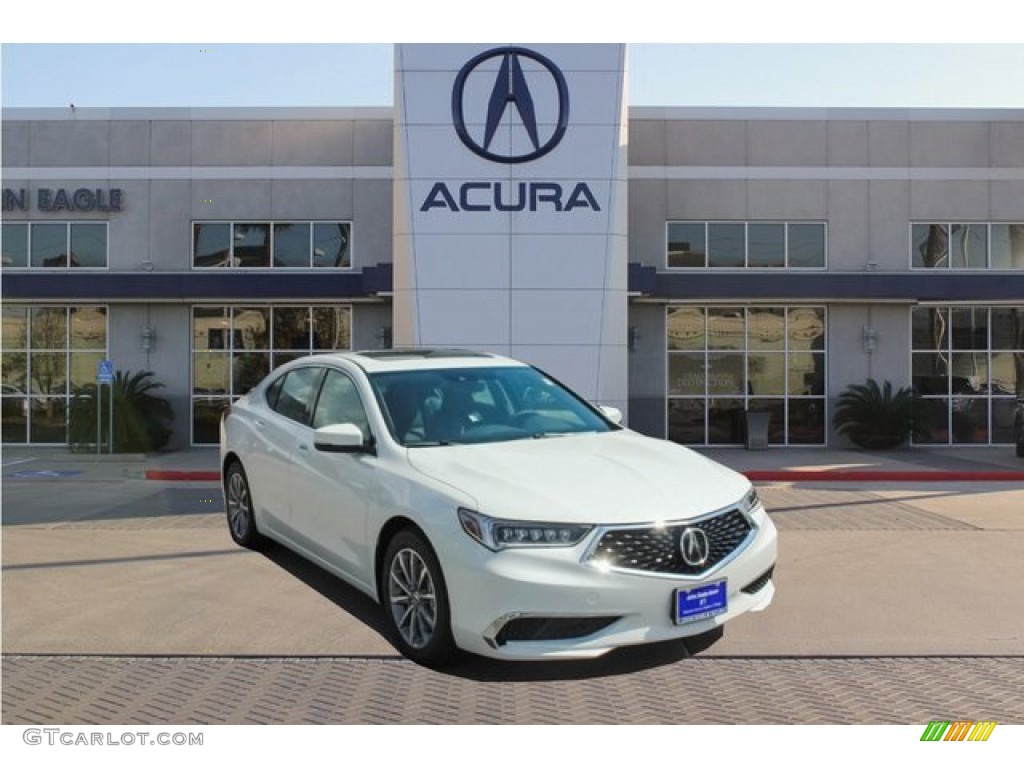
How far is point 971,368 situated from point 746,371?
554 cm

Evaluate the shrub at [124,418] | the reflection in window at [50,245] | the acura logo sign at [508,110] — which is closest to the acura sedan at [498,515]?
the acura logo sign at [508,110]

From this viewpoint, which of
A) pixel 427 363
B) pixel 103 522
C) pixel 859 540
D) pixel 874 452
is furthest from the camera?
pixel 874 452

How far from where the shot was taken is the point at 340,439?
423 centimetres

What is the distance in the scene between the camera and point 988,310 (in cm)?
2389

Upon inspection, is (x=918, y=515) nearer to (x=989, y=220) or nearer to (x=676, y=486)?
(x=676, y=486)

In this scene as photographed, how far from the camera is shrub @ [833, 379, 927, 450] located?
72.9 feet

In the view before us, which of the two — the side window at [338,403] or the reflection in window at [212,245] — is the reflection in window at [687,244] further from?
the side window at [338,403]

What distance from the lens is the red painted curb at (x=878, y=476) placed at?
16188 mm

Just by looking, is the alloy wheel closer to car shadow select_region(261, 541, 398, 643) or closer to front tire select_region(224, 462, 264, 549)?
car shadow select_region(261, 541, 398, 643)

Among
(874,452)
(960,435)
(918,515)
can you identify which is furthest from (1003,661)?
(960,435)

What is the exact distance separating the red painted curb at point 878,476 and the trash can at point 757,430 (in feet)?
16.9

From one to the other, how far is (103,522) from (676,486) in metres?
8.66

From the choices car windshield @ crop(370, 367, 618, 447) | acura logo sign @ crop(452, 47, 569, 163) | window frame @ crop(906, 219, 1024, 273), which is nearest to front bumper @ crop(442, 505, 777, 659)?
car windshield @ crop(370, 367, 618, 447)

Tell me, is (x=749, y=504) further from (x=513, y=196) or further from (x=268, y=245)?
(x=268, y=245)
